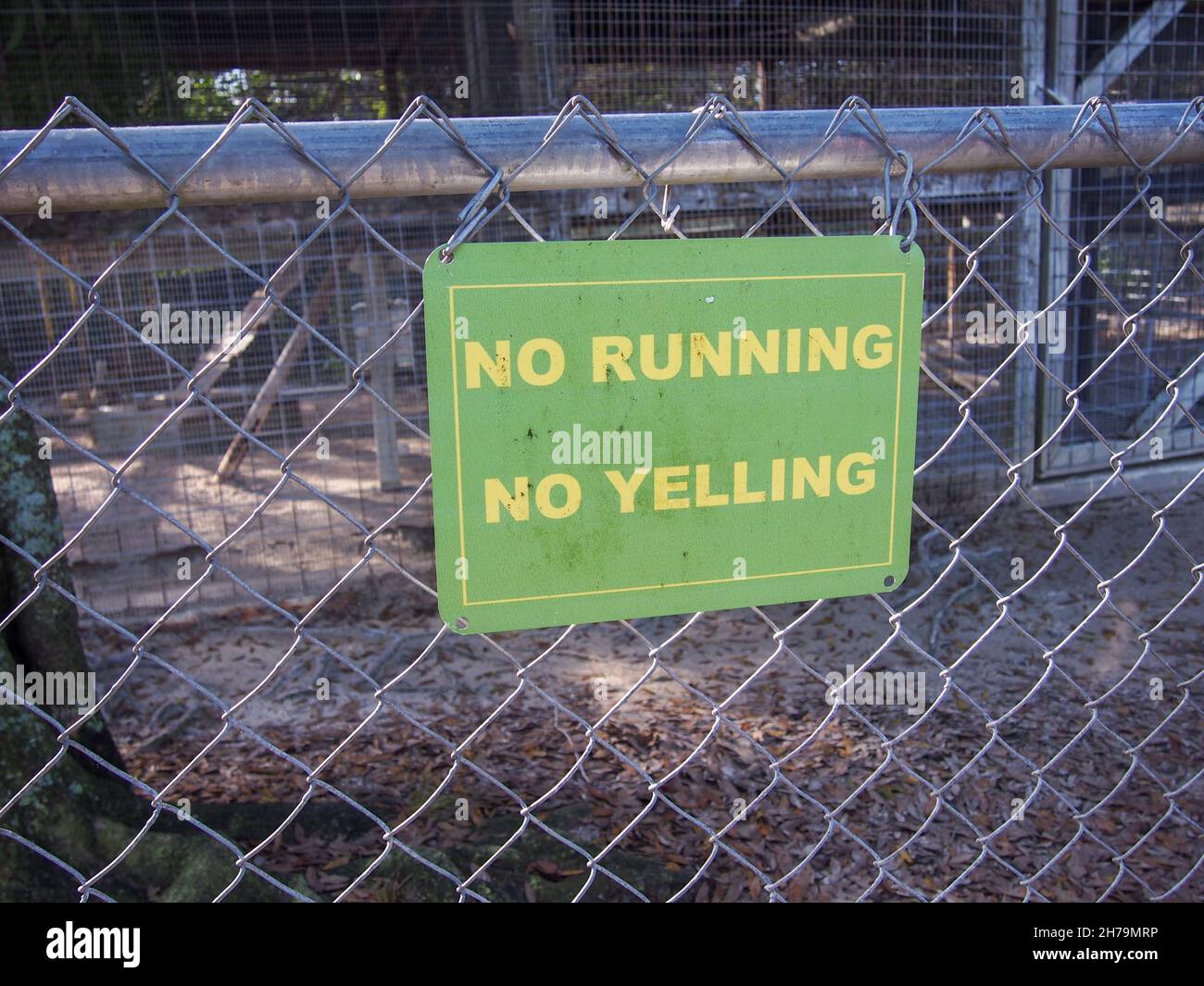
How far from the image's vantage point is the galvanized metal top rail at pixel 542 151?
114 cm

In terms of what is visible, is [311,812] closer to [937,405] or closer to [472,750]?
[472,750]

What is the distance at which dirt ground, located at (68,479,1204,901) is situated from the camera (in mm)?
2795

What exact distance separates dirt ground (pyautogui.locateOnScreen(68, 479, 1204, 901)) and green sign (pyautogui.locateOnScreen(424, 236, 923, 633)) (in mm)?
318

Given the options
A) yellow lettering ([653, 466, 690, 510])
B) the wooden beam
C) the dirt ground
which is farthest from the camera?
the wooden beam

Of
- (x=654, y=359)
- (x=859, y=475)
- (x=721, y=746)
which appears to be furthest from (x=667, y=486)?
(x=721, y=746)

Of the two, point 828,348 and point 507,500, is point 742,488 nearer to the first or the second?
point 828,348

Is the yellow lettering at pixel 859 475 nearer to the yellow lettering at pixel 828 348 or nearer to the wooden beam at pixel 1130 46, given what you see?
the yellow lettering at pixel 828 348

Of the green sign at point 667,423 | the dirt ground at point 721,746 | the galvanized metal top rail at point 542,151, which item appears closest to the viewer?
the galvanized metal top rail at point 542,151

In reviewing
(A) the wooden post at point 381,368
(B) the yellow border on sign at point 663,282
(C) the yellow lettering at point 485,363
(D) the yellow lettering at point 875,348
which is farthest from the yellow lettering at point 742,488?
(A) the wooden post at point 381,368

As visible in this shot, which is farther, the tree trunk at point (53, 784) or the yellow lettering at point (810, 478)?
the tree trunk at point (53, 784)

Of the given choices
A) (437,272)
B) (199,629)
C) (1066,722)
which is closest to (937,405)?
(1066,722)

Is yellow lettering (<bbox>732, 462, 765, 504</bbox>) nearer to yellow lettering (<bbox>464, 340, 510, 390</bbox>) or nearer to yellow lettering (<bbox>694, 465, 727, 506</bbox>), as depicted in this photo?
yellow lettering (<bbox>694, 465, 727, 506</bbox>)

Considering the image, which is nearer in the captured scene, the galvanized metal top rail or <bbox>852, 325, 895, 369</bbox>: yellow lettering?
the galvanized metal top rail

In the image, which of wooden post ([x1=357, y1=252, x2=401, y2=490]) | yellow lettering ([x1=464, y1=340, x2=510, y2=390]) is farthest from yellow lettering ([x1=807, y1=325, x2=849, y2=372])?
wooden post ([x1=357, y1=252, x2=401, y2=490])
